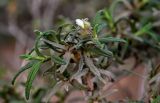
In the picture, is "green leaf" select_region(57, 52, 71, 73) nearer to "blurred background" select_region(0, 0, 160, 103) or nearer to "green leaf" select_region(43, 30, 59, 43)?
"green leaf" select_region(43, 30, 59, 43)

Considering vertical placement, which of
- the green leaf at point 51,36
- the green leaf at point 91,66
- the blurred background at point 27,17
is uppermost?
the blurred background at point 27,17

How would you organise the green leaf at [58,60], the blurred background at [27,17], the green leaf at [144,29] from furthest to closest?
the blurred background at [27,17], the green leaf at [144,29], the green leaf at [58,60]

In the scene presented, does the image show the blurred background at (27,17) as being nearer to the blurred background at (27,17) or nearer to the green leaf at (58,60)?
the blurred background at (27,17)

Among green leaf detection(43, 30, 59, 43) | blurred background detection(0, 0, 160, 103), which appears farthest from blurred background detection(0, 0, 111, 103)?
green leaf detection(43, 30, 59, 43)

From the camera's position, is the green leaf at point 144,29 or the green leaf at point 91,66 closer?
the green leaf at point 91,66

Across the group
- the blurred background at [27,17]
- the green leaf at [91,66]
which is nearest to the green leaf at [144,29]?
the green leaf at [91,66]

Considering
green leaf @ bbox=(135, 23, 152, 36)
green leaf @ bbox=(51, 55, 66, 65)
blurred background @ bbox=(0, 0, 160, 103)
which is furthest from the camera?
blurred background @ bbox=(0, 0, 160, 103)

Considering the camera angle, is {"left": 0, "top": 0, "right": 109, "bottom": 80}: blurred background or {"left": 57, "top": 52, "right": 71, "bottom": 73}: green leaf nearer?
{"left": 57, "top": 52, "right": 71, "bottom": 73}: green leaf

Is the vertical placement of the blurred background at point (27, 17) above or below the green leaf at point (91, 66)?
above

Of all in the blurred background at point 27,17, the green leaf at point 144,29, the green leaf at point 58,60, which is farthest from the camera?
the blurred background at point 27,17

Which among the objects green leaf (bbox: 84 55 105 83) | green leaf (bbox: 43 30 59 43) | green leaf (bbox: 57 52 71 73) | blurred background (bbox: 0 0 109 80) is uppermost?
blurred background (bbox: 0 0 109 80)

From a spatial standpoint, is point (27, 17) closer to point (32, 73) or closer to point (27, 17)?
point (27, 17)
